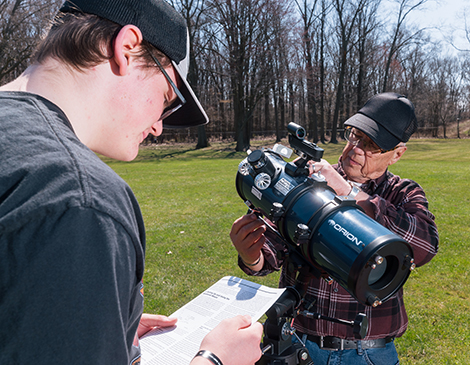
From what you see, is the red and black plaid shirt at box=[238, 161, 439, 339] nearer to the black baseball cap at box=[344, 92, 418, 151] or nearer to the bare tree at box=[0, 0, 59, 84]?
the black baseball cap at box=[344, 92, 418, 151]

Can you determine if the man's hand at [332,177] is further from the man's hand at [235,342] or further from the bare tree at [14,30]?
the bare tree at [14,30]

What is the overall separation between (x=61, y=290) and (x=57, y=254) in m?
0.07

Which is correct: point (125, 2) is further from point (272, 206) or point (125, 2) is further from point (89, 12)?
point (272, 206)

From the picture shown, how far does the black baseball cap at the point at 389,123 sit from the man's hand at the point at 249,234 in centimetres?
101

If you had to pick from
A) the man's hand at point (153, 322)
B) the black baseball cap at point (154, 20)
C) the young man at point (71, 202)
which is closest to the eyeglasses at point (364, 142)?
the black baseball cap at point (154, 20)

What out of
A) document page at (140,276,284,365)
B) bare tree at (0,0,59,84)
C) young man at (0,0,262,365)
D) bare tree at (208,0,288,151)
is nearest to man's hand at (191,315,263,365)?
document page at (140,276,284,365)

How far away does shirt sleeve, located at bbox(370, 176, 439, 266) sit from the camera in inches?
79.1

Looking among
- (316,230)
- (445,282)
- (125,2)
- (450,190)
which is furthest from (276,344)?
(450,190)

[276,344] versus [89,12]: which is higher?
[89,12]

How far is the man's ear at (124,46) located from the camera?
3.18ft

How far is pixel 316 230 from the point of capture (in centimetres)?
151

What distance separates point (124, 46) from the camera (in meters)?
1.00

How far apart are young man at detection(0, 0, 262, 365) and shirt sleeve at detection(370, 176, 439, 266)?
1564mm

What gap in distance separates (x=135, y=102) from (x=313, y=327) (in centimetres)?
175
